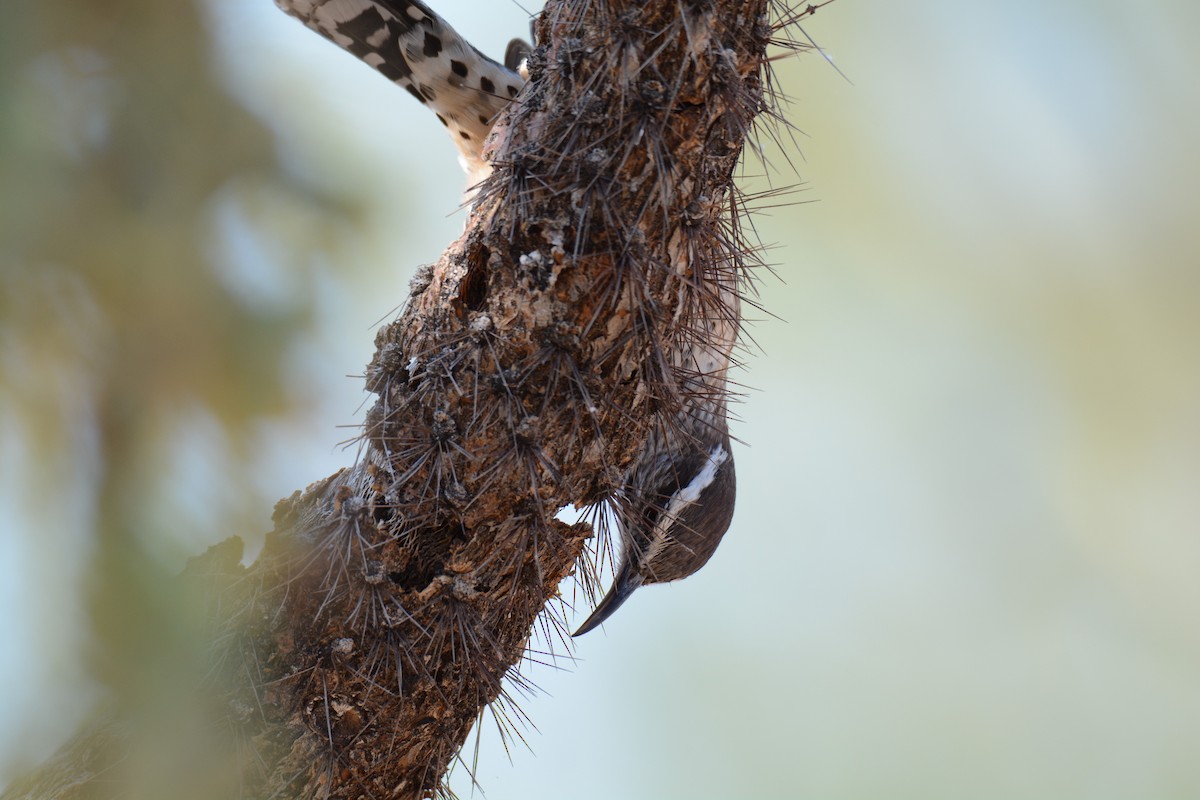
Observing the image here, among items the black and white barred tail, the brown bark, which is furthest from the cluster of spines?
the black and white barred tail

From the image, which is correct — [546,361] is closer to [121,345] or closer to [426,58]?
[121,345]

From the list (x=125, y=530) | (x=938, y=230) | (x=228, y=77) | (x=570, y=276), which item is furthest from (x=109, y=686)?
(x=938, y=230)

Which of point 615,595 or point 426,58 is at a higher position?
point 426,58

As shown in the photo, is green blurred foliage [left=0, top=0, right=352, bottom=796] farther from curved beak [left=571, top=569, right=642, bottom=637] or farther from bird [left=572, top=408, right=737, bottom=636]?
curved beak [left=571, top=569, right=642, bottom=637]

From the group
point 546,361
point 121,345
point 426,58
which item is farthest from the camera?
point 426,58

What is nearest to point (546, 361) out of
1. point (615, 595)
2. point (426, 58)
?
point (615, 595)
